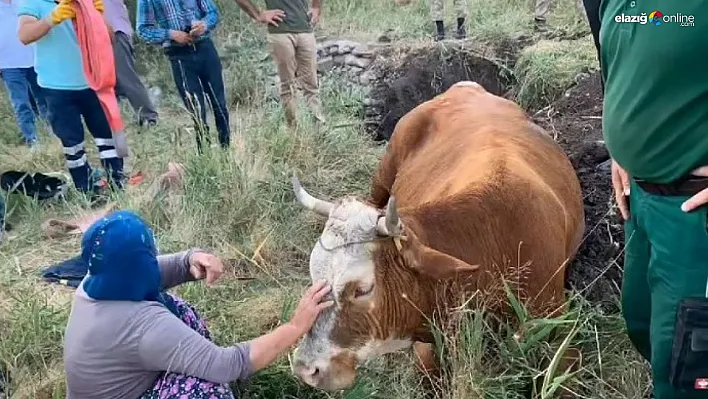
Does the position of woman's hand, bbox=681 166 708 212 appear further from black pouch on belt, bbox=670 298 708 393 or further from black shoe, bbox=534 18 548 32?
black shoe, bbox=534 18 548 32

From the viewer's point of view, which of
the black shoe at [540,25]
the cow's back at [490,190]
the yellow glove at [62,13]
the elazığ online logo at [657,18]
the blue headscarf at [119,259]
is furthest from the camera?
the black shoe at [540,25]

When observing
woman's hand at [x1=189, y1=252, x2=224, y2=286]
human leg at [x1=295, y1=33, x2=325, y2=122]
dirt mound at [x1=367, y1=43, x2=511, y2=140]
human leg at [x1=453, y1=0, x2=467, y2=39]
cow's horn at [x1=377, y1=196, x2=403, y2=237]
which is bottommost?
dirt mound at [x1=367, y1=43, x2=511, y2=140]

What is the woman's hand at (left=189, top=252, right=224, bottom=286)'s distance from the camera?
365cm

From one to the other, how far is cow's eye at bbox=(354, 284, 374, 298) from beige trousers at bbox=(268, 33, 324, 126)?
433cm

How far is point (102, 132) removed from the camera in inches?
265

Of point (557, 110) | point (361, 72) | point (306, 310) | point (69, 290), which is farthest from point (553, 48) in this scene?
point (306, 310)

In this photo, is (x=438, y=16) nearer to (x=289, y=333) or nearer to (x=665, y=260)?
(x=289, y=333)

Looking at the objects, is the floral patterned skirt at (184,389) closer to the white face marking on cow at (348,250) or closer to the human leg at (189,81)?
the white face marking on cow at (348,250)

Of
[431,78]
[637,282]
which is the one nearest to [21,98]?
[431,78]

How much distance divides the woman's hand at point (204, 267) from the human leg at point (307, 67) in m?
4.24

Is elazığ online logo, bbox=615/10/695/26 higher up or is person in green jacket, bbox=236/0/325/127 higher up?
elazığ online logo, bbox=615/10/695/26

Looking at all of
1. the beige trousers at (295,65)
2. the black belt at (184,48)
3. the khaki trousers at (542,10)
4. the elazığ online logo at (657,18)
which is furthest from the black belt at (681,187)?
the khaki trousers at (542,10)

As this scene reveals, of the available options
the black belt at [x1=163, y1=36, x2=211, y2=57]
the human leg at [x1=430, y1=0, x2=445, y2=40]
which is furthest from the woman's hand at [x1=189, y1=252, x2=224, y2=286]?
the human leg at [x1=430, y1=0, x2=445, y2=40]

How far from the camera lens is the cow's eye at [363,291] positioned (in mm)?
3350
